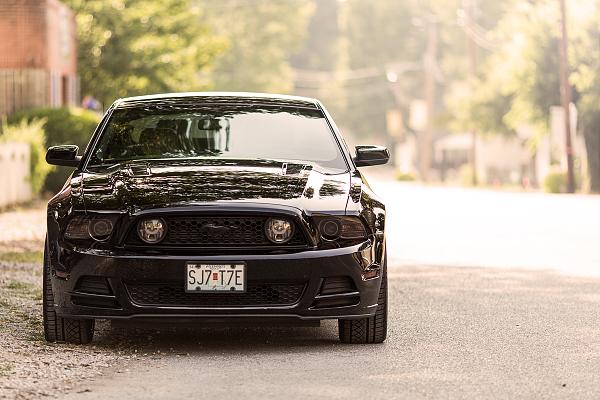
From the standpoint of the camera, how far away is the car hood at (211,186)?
8547mm

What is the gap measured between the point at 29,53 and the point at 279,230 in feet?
91.0

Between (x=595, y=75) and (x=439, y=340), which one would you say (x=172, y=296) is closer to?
(x=439, y=340)

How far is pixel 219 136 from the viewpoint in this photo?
9953 millimetres

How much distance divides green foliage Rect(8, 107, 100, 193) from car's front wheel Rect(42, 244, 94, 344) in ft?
64.8

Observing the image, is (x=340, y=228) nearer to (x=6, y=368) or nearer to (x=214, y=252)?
(x=214, y=252)

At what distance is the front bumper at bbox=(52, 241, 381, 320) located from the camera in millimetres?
8391

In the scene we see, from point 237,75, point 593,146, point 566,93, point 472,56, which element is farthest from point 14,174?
point 237,75

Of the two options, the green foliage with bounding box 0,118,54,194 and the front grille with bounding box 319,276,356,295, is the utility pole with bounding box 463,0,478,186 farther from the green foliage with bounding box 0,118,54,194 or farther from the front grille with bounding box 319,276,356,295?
the front grille with bounding box 319,276,356,295

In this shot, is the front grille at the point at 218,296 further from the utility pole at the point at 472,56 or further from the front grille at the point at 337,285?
the utility pole at the point at 472,56

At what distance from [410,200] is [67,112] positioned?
988 cm

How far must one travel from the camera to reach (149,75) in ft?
140

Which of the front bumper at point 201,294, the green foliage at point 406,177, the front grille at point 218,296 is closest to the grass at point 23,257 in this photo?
the front bumper at point 201,294

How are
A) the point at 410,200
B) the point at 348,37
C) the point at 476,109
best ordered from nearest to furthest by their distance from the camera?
the point at 410,200
the point at 476,109
the point at 348,37

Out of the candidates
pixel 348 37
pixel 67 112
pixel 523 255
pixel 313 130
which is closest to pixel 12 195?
pixel 67 112
